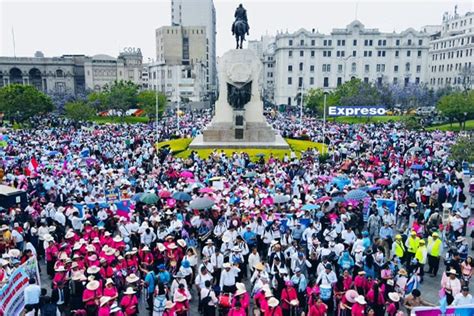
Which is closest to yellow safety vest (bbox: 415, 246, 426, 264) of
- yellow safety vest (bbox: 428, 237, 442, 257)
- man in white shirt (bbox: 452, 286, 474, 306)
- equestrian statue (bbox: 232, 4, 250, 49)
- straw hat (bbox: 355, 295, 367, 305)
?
yellow safety vest (bbox: 428, 237, 442, 257)

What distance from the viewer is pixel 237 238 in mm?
12234

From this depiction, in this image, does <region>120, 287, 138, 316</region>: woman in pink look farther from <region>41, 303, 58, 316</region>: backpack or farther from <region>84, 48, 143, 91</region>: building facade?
<region>84, 48, 143, 91</region>: building facade

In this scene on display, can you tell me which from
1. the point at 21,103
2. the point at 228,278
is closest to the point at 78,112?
the point at 21,103

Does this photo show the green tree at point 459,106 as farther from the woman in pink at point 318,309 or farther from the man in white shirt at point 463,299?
the woman in pink at point 318,309

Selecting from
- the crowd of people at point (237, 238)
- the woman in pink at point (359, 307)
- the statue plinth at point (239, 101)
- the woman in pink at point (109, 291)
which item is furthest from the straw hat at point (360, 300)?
the statue plinth at point (239, 101)

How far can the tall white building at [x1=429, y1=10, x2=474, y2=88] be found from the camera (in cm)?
7969

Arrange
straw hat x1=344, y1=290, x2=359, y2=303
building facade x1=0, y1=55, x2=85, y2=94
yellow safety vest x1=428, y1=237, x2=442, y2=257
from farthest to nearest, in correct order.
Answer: building facade x1=0, y1=55, x2=85, y2=94 → yellow safety vest x1=428, y1=237, x2=442, y2=257 → straw hat x1=344, y1=290, x2=359, y2=303

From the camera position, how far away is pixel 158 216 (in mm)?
14141

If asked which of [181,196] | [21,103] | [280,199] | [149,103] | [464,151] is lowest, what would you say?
[280,199]

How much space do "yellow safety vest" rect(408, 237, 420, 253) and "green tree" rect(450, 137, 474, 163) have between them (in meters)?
12.4

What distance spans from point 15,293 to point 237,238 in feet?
18.2

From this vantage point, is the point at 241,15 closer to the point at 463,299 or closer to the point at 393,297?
the point at 393,297

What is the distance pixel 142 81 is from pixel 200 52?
54.7 feet

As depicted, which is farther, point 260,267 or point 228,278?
point 228,278
